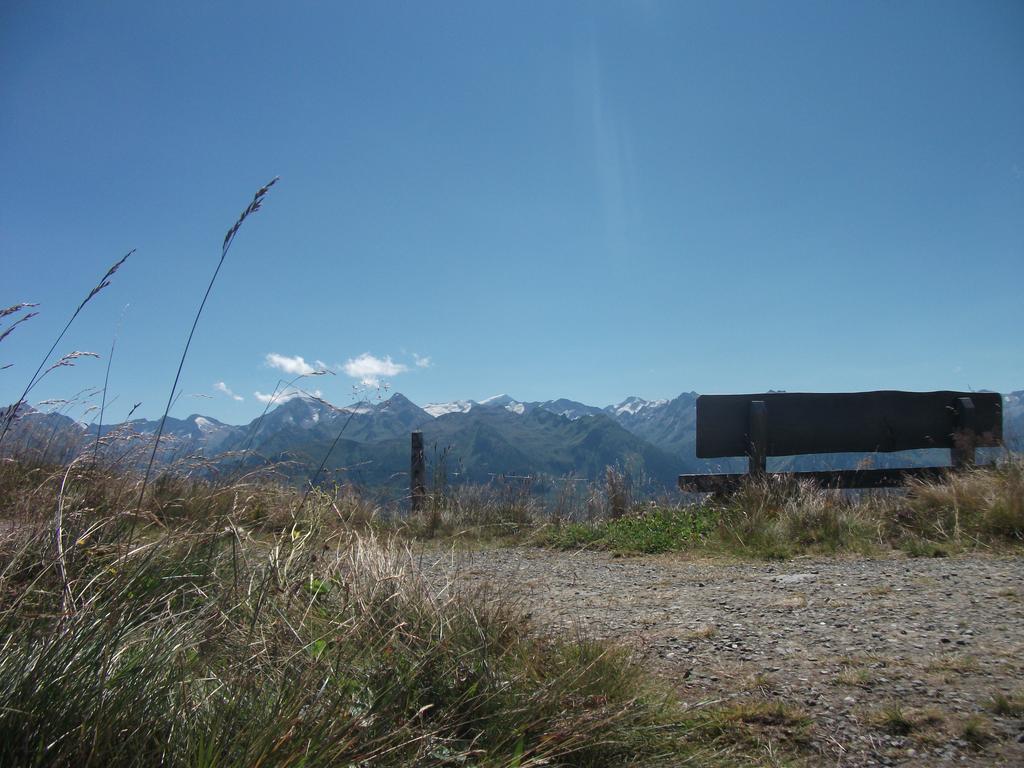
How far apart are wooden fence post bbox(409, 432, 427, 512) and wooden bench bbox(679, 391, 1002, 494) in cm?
321

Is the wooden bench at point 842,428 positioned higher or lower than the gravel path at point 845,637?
higher

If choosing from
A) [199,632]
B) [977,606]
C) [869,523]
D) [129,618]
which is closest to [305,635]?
[199,632]

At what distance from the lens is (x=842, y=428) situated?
7.40 meters

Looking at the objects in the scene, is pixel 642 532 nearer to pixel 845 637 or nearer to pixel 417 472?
pixel 845 637

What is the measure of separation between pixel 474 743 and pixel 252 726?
1.98 feet

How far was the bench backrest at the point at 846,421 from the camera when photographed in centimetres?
718

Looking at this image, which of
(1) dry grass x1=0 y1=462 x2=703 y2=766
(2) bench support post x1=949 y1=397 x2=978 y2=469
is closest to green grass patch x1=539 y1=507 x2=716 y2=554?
(2) bench support post x1=949 y1=397 x2=978 y2=469

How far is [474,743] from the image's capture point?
186cm

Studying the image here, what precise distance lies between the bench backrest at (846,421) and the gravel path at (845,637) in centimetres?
260

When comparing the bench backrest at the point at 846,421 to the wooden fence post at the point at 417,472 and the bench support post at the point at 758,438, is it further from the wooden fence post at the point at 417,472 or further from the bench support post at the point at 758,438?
the wooden fence post at the point at 417,472

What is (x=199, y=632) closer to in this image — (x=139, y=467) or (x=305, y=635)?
(x=305, y=635)

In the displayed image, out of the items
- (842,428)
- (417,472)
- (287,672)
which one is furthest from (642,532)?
(287,672)

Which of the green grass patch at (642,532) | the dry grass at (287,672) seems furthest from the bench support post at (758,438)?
the dry grass at (287,672)

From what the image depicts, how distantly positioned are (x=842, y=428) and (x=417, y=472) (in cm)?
526
